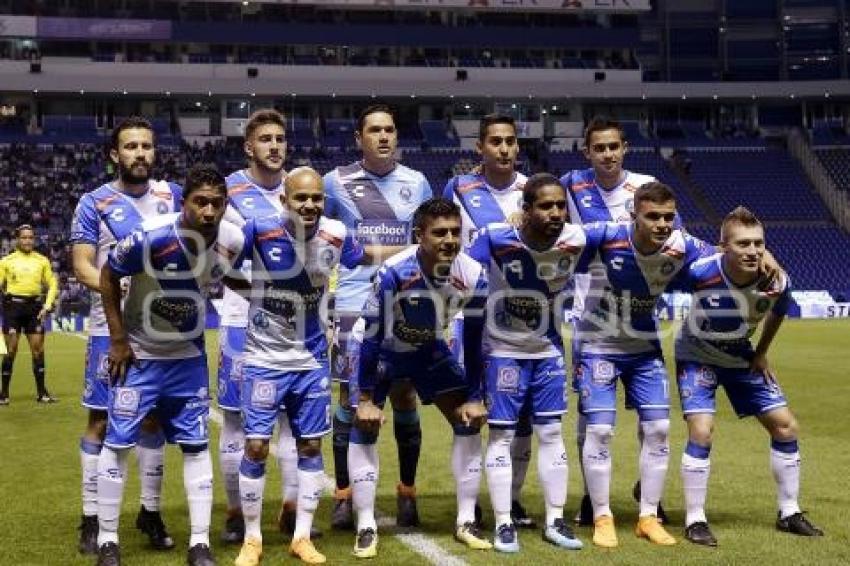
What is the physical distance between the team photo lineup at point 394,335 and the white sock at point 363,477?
0.01m

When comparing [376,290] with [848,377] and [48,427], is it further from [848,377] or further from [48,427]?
[848,377]

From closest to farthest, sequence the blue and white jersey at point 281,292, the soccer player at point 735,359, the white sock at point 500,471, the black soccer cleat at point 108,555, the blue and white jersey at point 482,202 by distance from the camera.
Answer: the black soccer cleat at point 108,555 → the blue and white jersey at point 281,292 → the white sock at point 500,471 → the soccer player at point 735,359 → the blue and white jersey at point 482,202

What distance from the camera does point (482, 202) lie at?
7746mm

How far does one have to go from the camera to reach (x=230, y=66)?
54000 millimetres

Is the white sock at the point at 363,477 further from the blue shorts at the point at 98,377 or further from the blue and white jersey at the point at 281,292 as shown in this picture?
the blue shorts at the point at 98,377

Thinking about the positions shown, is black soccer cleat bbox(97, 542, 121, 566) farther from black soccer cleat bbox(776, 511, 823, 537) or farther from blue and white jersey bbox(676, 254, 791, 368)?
black soccer cleat bbox(776, 511, 823, 537)

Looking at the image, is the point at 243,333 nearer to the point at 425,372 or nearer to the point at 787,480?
the point at 425,372

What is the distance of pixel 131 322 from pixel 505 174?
2940 millimetres

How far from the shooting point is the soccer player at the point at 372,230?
295 inches

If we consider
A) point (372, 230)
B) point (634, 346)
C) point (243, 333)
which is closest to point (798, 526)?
point (634, 346)

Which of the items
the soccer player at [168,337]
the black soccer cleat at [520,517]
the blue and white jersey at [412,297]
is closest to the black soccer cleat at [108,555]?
the soccer player at [168,337]

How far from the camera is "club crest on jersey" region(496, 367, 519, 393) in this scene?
6852 mm

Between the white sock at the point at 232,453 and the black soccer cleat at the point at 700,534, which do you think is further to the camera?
the white sock at the point at 232,453

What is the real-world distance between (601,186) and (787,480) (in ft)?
8.33
